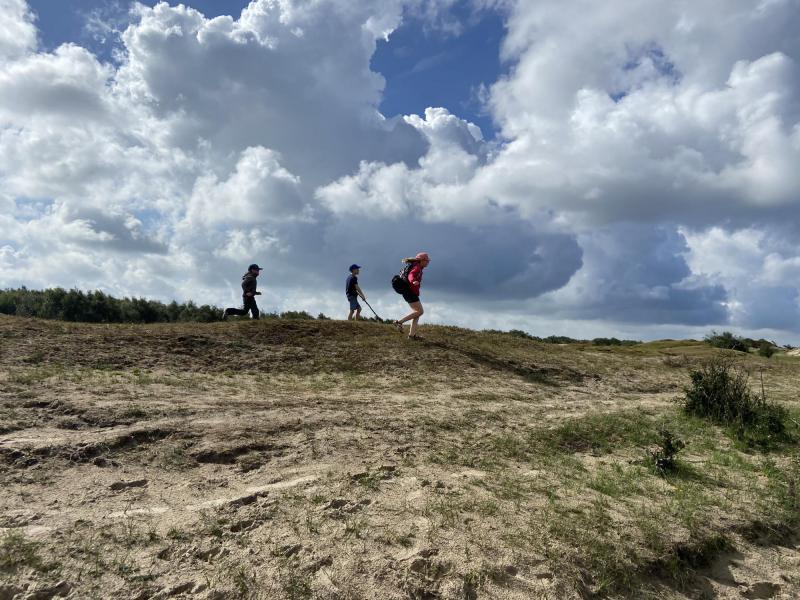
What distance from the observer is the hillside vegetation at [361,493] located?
14.8 feet

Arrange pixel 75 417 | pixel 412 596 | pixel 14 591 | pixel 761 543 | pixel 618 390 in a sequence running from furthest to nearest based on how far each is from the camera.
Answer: pixel 618 390, pixel 75 417, pixel 761 543, pixel 412 596, pixel 14 591

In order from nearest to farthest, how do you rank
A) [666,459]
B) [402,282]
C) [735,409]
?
[666,459]
[735,409]
[402,282]

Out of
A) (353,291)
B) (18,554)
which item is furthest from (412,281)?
(18,554)

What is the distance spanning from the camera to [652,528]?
566 cm

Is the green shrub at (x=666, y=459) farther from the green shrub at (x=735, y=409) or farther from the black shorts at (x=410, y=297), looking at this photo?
the black shorts at (x=410, y=297)

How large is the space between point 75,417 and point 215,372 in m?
4.29

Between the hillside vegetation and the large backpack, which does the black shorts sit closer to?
the large backpack

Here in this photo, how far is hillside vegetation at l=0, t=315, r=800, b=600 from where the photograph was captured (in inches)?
177

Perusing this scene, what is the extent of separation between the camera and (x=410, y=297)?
48.6 feet

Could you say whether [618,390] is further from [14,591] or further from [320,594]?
[14,591]

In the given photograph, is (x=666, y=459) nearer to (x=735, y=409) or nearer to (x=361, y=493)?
(x=735, y=409)

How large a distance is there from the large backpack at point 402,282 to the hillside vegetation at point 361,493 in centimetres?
407

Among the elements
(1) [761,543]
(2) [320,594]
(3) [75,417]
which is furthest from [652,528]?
(3) [75,417]

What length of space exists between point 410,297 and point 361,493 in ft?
30.6
